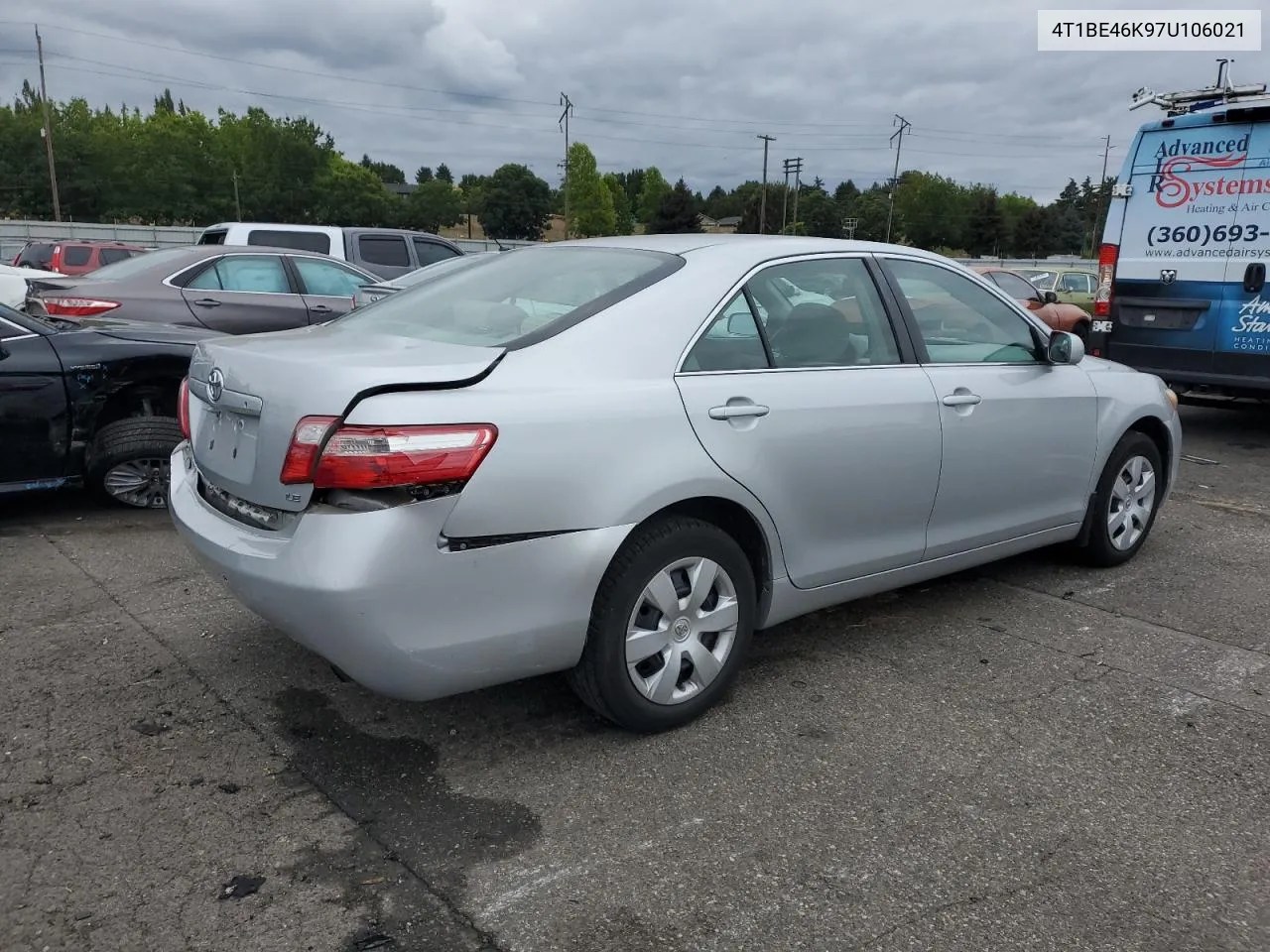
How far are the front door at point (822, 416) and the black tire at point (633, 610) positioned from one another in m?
0.23

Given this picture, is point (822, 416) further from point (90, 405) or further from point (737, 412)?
point (90, 405)

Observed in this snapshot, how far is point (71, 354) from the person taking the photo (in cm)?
518

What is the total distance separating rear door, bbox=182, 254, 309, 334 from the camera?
28.0 ft

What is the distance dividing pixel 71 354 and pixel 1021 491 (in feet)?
15.5

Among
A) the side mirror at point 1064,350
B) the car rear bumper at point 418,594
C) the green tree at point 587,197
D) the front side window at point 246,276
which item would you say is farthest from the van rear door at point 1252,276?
the green tree at point 587,197

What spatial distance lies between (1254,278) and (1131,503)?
153 inches

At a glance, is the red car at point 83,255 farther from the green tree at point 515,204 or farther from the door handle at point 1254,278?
the green tree at point 515,204

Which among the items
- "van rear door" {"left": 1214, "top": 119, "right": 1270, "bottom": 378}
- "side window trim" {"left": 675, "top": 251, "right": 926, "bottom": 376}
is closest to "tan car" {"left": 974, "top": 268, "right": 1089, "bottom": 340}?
"van rear door" {"left": 1214, "top": 119, "right": 1270, "bottom": 378}

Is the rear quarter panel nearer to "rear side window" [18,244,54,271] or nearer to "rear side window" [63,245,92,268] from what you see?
"rear side window" [63,245,92,268]

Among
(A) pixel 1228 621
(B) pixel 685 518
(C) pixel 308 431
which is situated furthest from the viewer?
(A) pixel 1228 621

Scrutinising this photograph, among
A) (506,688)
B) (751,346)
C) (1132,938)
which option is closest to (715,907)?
(1132,938)

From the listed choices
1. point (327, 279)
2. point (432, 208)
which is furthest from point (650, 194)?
point (327, 279)

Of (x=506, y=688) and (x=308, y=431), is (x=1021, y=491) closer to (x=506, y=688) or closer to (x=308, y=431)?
(x=506, y=688)

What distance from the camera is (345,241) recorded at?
1237cm
